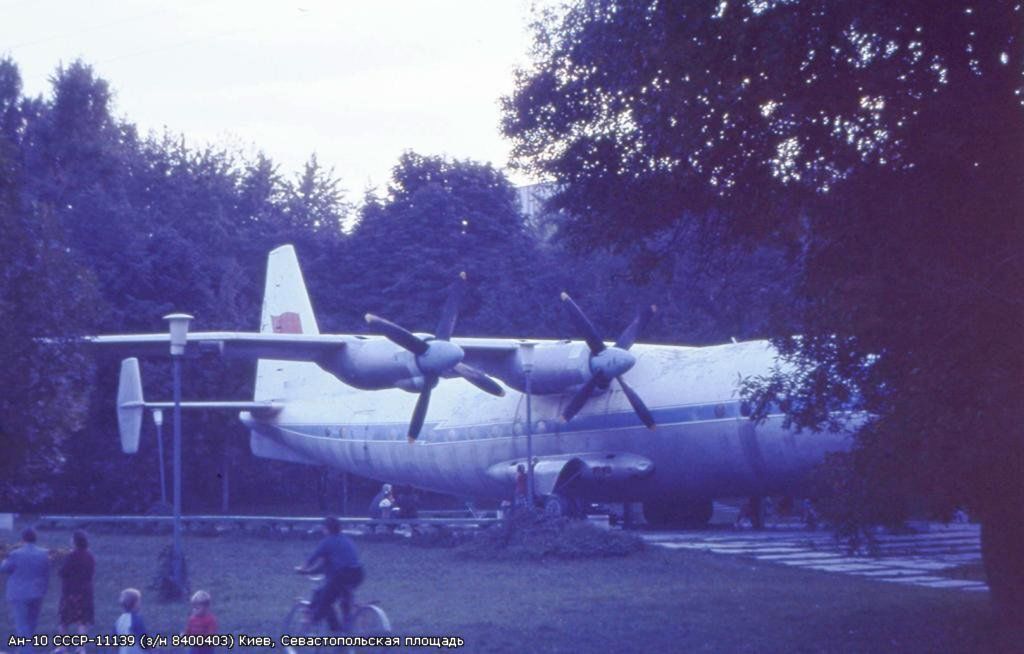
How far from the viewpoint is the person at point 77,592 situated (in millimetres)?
10836

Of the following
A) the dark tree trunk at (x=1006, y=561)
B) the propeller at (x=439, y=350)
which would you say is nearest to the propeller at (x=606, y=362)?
the propeller at (x=439, y=350)

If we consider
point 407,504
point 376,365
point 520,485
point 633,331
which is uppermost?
point 633,331

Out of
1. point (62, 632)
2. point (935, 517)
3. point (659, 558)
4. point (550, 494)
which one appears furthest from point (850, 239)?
point (550, 494)

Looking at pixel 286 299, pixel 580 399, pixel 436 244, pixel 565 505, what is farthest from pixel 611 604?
pixel 436 244

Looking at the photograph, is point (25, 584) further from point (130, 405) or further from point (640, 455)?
point (130, 405)

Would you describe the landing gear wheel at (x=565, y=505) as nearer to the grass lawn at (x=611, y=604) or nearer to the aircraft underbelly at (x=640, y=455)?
the aircraft underbelly at (x=640, y=455)

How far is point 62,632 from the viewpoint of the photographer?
35.8 feet

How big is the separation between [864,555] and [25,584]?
13950 millimetres

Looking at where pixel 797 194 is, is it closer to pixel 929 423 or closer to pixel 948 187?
pixel 948 187

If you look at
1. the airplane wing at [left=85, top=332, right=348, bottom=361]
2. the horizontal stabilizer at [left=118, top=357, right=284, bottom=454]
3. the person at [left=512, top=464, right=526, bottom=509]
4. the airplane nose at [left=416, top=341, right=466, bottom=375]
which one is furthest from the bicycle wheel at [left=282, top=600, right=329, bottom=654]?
the horizontal stabilizer at [left=118, top=357, right=284, bottom=454]

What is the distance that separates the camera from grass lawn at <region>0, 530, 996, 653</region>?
11.5 m

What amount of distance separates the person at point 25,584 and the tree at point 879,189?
22.7ft

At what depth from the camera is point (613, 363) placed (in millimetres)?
→ 25266

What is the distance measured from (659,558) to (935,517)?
→ 875 centimetres
